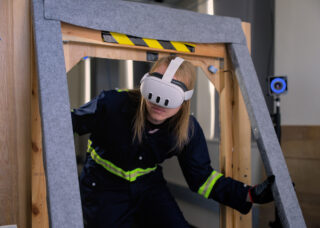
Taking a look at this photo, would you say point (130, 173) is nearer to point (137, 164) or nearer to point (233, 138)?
point (137, 164)

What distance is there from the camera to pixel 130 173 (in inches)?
58.0

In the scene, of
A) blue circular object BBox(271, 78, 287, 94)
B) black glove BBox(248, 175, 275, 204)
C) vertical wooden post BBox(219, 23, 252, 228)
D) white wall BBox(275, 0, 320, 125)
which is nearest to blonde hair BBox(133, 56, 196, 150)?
vertical wooden post BBox(219, 23, 252, 228)

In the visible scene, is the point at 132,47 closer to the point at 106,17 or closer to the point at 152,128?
the point at 106,17

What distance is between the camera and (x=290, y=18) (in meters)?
2.24

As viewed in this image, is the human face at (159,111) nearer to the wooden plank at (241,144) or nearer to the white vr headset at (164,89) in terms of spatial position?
the white vr headset at (164,89)

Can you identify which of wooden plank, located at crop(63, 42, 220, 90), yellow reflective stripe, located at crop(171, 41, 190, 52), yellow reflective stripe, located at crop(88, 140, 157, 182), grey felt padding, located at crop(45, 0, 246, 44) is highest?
grey felt padding, located at crop(45, 0, 246, 44)

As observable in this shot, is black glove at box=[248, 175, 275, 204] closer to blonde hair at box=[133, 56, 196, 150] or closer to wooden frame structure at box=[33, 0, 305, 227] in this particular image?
wooden frame structure at box=[33, 0, 305, 227]

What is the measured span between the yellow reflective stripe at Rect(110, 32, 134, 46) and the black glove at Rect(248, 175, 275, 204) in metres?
0.82

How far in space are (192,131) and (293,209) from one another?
546mm

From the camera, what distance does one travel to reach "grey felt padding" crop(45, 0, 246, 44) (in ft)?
3.88

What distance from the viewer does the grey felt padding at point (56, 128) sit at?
96cm

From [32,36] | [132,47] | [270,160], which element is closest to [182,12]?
[132,47]

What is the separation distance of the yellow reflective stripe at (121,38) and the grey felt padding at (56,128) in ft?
0.79

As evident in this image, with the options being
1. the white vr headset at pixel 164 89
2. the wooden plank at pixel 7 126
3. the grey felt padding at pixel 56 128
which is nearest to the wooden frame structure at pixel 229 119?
the white vr headset at pixel 164 89
